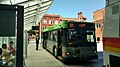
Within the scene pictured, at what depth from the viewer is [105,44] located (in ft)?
25.1

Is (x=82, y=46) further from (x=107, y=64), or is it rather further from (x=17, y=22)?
(x=17, y=22)

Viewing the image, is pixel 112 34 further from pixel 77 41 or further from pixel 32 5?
pixel 77 41

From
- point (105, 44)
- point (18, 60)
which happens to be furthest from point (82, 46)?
point (18, 60)

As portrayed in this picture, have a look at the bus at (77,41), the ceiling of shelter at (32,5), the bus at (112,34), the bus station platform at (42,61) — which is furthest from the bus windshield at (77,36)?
the bus at (112,34)

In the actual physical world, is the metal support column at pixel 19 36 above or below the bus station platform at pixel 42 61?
above

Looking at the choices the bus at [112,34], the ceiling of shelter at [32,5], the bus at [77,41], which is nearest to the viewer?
the bus at [112,34]

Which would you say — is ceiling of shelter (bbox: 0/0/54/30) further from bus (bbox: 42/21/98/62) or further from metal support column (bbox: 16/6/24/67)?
metal support column (bbox: 16/6/24/67)

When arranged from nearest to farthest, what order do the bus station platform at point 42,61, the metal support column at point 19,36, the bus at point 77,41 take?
the metal support column at point 19,36, the bus at point 77,41, the bus station platform at point 42,61

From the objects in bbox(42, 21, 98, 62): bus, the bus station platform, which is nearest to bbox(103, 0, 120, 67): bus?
bbox(42, 21, 98, 62): bus

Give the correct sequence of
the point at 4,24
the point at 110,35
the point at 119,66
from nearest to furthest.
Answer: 1. the point at 4,24
2. the point at 119,66
3. the point at 110,35

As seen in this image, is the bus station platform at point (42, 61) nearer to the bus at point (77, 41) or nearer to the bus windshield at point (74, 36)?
the bus at point (77, 41)

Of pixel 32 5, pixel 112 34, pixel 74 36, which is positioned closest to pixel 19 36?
pixel 112 34

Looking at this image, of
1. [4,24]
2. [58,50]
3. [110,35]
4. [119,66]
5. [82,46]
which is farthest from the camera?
[58,50]

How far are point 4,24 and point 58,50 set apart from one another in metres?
13.4
